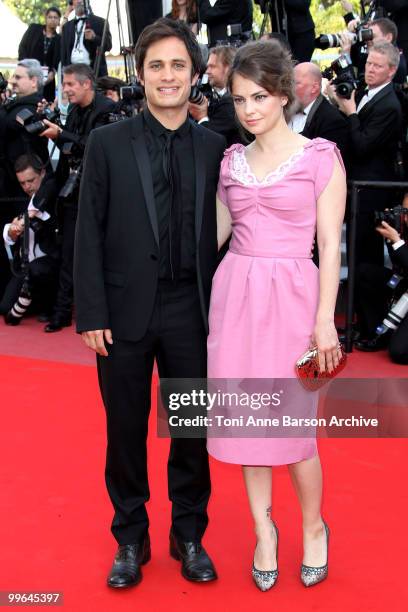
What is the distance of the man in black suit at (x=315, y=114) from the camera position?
531 centimetres

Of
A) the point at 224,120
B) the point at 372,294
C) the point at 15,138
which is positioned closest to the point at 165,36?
the point at 224,120

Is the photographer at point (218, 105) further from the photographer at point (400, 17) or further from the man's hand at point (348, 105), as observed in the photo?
the photographer at point (400, 17)

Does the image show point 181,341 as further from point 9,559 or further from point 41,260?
point 41,260

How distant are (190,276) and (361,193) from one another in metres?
3.09

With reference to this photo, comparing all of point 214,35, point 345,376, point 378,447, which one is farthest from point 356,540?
point 214,35

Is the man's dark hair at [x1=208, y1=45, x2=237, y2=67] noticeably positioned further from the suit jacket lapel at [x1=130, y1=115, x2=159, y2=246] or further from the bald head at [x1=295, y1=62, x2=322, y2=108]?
the suit jacket lapel at [x1=130, y1=115, x2=159, y2=246]

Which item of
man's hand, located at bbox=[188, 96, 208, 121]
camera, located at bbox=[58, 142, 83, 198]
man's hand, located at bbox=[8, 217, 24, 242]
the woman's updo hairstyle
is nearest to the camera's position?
the woman's updo hairstyle

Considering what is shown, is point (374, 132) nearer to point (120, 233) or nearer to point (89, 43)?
point (120, 233)

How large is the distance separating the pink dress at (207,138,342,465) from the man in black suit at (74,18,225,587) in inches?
4.0

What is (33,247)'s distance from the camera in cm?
645

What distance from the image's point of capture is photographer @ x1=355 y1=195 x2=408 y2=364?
511 centimetres

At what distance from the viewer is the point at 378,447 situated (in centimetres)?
388

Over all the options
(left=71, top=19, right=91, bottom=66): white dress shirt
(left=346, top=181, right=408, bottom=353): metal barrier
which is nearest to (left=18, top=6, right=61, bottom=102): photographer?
(left=71, top=19, right=91, bottom=66): white dress shirt

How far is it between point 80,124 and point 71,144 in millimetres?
291
